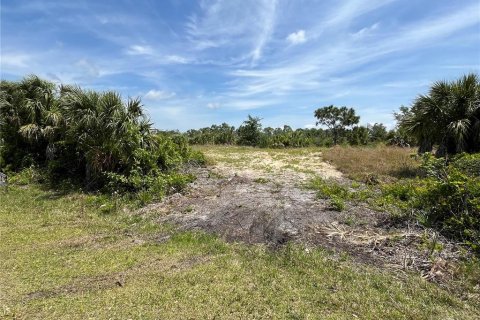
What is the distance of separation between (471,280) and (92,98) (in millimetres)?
9926

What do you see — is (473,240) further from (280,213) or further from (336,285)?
(280,213)

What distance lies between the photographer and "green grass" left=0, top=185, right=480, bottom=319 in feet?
11.7

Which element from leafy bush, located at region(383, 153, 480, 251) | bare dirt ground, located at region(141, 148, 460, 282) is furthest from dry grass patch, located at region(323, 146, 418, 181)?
leafy bush, located at region(383, 153, 480, 251)

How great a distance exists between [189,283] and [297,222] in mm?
2545

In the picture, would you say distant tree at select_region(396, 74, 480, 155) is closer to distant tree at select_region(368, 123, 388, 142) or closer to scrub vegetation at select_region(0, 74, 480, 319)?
scrub vegetation at select_region(0, 74, 480, 319)

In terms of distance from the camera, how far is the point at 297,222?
20.0ft

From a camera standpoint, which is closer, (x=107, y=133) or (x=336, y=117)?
(x=107, y=133)

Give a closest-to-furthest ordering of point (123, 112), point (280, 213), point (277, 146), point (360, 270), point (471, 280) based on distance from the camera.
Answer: point (471, 280) < point (360, 270) < point (280, 213) < point (123, 112) < point (277, 146)

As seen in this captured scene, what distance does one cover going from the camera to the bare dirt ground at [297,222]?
4754mm

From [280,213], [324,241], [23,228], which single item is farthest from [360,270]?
[23,228]

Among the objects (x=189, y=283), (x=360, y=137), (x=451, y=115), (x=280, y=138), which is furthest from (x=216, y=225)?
(x=360, y=137)

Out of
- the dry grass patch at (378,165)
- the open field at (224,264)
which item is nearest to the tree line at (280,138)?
the dry grass patch at (378,165)

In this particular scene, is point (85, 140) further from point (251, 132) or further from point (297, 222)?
point (251, 132)

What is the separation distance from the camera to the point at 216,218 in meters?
6.70
